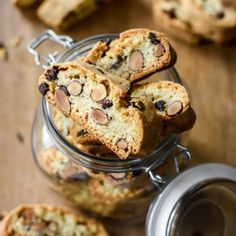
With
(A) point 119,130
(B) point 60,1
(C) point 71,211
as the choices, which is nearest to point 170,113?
(A) point 119,130

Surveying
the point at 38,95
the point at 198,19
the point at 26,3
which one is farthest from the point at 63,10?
the point at 198,19

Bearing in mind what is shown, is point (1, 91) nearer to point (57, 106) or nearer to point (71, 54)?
point (71, 54)

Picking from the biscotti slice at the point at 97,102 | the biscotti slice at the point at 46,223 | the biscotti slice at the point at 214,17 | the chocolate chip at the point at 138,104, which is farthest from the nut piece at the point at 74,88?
the biscotti slice at the point at 214,17

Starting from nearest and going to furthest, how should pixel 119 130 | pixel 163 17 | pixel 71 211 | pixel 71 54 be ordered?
pixel 119 130
pixel 71 54
pixel 71 211
pixel 163 17

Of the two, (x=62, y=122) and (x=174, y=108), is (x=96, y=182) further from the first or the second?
(x=174, y=108)

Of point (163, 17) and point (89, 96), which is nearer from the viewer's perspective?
point (89, 96)
